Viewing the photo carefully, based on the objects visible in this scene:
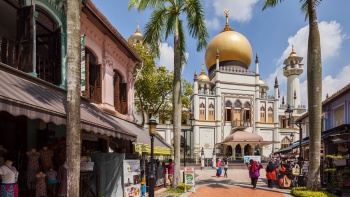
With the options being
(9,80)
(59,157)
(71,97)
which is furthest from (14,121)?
(71,97)

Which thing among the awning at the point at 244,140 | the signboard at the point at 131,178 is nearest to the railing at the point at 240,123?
the awning at the point at 244,140

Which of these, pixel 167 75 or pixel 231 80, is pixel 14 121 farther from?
pixel 231 80

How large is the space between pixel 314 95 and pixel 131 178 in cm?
770

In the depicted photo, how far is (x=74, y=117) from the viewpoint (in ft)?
21.0

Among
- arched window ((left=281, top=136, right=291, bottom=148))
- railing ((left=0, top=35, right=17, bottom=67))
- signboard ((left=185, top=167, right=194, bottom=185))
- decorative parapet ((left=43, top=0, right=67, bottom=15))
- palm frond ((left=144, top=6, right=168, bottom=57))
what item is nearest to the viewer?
railing ((left=0, top=35, right=17, bottom=67))

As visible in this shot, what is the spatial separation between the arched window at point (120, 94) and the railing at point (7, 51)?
299 inches

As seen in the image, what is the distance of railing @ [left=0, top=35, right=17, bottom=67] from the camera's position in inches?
335

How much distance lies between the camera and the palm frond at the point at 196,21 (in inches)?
586

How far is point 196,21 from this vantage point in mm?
15180

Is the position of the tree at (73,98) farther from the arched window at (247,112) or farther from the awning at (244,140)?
the arched window at (247,112)

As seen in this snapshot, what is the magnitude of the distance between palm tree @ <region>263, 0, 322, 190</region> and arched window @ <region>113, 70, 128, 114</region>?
9.15 m

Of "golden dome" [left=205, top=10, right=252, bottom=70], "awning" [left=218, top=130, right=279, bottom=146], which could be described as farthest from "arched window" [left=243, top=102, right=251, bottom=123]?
"golden dome" [left=205, top=10, right=252, bottom=70]

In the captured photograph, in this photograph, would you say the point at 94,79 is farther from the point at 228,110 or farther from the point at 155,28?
the point at 228,110

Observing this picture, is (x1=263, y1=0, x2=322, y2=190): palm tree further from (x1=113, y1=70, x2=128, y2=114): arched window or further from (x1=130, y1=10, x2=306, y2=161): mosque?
(x1=130, y1=10, x2=306, y2=161): mosque
